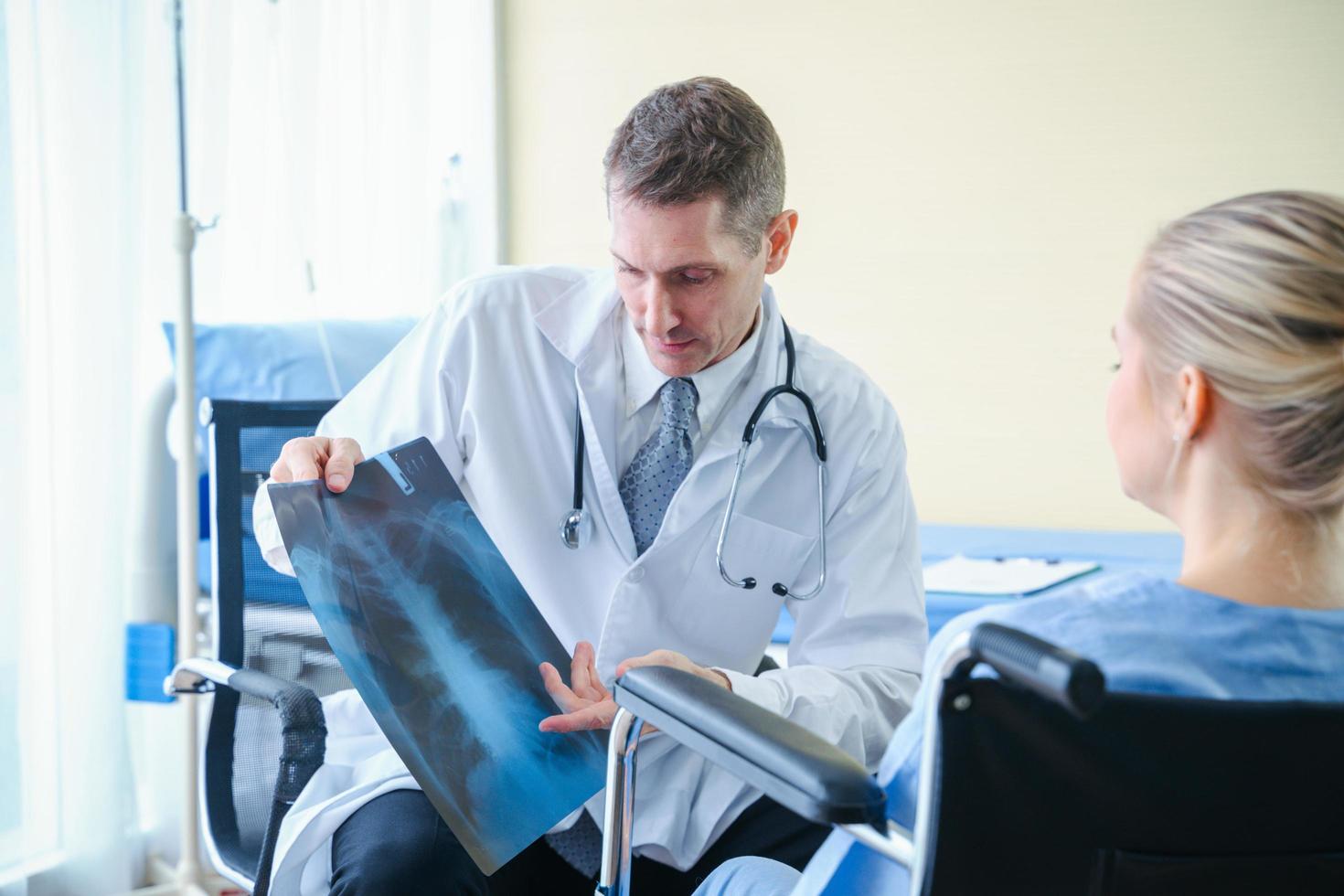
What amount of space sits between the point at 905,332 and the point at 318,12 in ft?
5.38

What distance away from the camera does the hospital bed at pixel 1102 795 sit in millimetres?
627

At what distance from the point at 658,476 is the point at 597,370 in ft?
0.50

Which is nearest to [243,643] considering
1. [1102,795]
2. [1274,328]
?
[1102,795]

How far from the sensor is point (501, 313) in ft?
4.68

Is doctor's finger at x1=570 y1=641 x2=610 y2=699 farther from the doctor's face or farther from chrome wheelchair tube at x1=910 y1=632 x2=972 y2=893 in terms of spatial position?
chrome wheelchair tube at x1=910 y1=632 x2=972 y2=893

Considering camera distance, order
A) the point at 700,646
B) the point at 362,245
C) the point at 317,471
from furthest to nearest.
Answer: the point at 362,245 < the point at 700,646 < the point at 317,471

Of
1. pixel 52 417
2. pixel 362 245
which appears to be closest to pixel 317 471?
pixel 52 417

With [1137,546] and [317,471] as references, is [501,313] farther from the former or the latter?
[1137,546]

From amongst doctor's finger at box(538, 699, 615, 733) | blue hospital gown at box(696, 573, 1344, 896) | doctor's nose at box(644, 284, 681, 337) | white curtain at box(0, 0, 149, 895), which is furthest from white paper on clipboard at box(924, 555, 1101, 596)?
white curtain at box(0, 0, 149, 895)

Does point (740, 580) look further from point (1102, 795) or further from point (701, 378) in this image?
point (1102, 795)

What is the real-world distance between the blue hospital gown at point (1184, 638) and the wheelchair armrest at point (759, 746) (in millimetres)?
89

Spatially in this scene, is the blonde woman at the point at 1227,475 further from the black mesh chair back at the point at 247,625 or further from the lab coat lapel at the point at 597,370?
the black mesh chair back at the point at 247,625

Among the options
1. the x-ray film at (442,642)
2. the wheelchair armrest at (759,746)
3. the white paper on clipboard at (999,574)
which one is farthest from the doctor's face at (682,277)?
the white paper on clipboard at (999,574)

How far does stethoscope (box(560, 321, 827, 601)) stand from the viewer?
1.30 m
